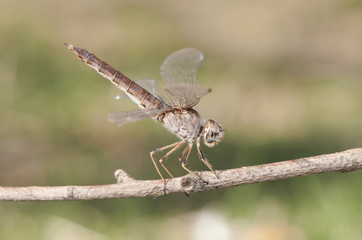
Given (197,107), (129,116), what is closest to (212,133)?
(129,116)

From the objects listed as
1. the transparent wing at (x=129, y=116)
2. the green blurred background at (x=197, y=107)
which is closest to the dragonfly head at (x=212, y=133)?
the transparent wing at (x=129, y=116)

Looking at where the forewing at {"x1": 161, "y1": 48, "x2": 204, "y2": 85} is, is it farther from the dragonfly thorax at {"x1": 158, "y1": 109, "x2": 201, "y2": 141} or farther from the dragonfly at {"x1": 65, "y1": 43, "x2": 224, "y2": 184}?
the dragonfly thorax at {"x1": 158, "y1": 109, "x2": 201, "y2": 141}

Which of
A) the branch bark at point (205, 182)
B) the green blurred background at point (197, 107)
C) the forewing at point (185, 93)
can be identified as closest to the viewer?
the branch bark at point (205, 182)

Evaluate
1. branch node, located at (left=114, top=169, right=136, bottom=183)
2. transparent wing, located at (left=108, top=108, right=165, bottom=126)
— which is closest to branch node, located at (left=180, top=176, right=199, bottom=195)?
branch node, located at (left=114, top=169, right=136, bottom=183)

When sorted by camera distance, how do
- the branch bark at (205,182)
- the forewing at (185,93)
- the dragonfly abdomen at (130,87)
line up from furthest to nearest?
the dragonfly abdomen at (130,87), the forewing at (185,93), the branch bark at (205,182)

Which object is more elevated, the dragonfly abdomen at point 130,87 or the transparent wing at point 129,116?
the dragonfly abdomen at point 130,87

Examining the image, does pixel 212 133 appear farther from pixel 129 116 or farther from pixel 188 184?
pixel 188 184

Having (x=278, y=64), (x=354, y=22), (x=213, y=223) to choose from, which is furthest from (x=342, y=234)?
(x=354, y=22)

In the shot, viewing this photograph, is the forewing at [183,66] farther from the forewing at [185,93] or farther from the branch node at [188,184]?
the branch node at [188,184]
